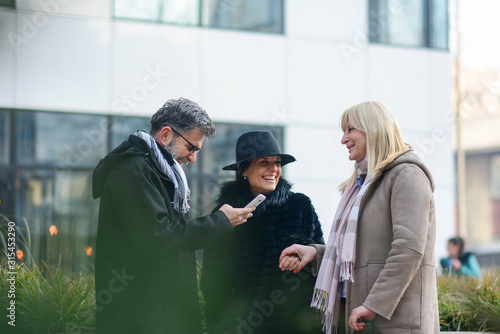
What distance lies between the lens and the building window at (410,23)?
40.7 ft

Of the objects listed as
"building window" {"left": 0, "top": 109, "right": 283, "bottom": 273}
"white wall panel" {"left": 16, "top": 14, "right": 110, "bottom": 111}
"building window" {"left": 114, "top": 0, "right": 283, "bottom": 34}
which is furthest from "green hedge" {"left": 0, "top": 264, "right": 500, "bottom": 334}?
"building window" {"left": 114, "top": 0, "right": 283, "bottom": 34}

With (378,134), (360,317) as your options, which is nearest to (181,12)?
(378,134)

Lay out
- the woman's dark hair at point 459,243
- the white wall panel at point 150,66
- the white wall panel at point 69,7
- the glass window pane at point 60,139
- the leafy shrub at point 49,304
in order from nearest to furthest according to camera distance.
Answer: the leafy shrub at point 49,304
the woman's dark hair at point 459,243
the white wall panel at point 69,7
the glass window pane at point 60,139
the white wall panel at point 150,66

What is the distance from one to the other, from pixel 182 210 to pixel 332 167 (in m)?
8.34

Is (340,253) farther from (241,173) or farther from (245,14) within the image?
(245,14)

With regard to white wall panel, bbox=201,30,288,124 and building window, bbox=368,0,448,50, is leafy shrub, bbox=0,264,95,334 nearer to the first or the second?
white wall panel, bbox=201,30,288,124

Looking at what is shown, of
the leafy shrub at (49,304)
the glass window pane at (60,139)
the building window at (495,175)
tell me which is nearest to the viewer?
the leafy shrub at (49,304)

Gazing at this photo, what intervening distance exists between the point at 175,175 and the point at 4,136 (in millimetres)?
7552

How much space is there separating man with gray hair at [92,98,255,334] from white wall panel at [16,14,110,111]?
24.2 feet

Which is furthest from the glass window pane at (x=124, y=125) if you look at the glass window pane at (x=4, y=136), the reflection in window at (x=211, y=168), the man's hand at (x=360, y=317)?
the man's hand at (x=360, y=317)

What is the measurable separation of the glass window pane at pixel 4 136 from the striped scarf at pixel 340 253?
767 centimetres

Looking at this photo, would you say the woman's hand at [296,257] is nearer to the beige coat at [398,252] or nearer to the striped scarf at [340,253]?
the striped scarf at [340,253]

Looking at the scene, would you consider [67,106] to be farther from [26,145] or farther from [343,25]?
[343,25]

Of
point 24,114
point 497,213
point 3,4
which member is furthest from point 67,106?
point 497,213
